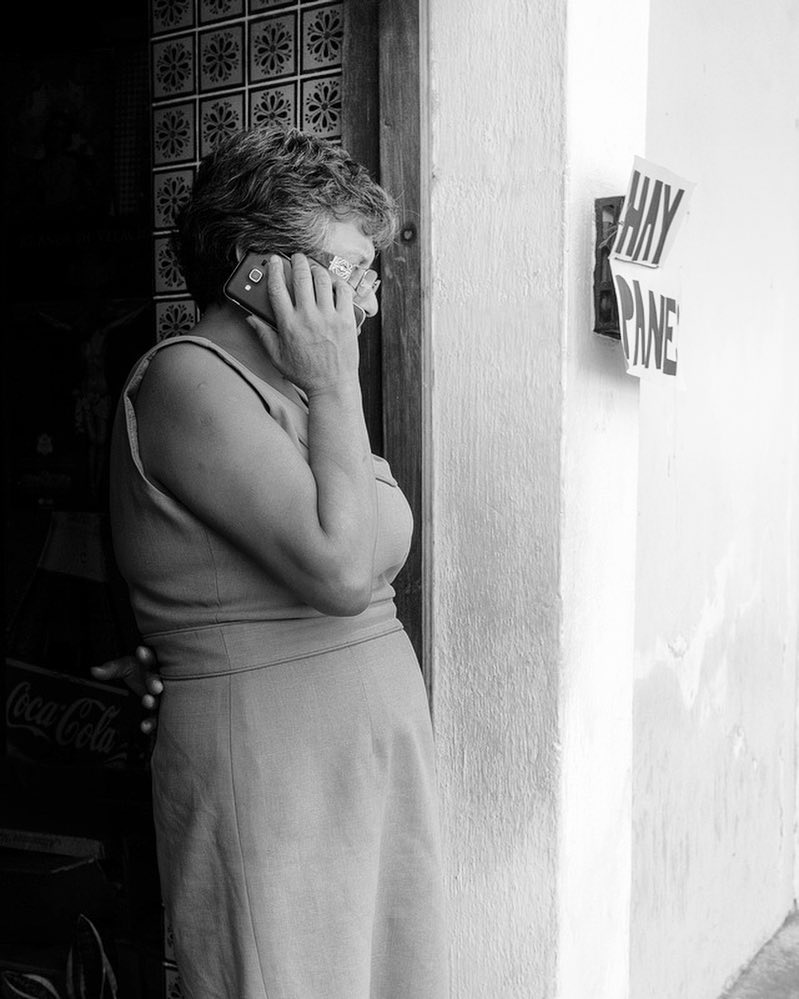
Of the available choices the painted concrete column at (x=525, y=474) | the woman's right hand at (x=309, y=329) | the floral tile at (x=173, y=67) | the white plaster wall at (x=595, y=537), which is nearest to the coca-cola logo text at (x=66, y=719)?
the painted concrete column at (x=525, y=474)

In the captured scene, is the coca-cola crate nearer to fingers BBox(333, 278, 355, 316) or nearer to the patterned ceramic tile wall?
the patterned ceramic tile wall

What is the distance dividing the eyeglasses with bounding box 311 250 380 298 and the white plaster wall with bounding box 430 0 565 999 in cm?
45

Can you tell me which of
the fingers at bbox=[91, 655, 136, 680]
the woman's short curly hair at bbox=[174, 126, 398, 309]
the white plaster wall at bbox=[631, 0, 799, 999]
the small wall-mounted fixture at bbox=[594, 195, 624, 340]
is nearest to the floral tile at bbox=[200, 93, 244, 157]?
the woman's short curly hair at bbox=[174, 126, 398, 309]

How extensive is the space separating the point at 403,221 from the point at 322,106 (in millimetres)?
297

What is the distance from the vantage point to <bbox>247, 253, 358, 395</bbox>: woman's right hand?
1569 mm

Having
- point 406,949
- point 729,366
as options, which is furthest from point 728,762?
point 406,949

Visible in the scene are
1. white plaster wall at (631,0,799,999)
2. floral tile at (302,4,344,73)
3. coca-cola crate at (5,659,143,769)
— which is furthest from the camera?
coca-cola crate at (5,659,143,769)

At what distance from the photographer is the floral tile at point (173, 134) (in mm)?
2398

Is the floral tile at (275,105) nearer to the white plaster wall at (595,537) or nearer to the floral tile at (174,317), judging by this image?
the floral tile at (174,317)

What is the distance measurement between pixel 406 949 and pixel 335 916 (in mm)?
220

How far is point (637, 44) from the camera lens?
223 cm

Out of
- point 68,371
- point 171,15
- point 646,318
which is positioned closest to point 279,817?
point 646,318

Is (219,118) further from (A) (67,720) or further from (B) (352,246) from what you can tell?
(A) (67,720)

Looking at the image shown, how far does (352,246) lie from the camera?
170 centimetres
